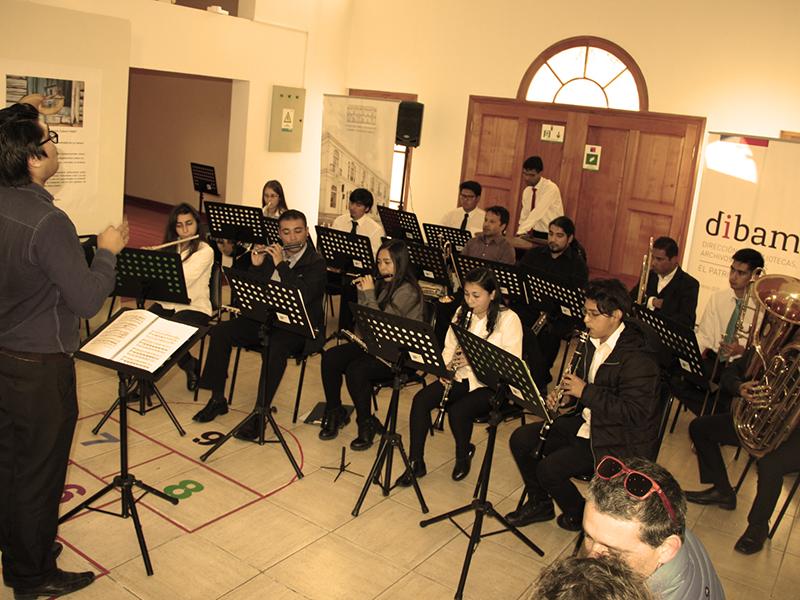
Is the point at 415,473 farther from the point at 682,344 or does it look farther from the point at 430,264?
the point at 430,264

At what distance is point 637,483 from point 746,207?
5297mm

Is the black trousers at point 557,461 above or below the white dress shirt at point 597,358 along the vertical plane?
below

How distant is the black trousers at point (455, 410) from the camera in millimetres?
4457

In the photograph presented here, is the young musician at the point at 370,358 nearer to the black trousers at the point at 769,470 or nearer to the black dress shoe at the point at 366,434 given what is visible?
the black dress shoe at the point at 366,434

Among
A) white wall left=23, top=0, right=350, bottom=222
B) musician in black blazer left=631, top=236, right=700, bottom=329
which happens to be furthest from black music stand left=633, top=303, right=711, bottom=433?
white wall left=23, top=0, right=350, bottom=222

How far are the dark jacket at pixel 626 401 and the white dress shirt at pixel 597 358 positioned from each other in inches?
5.4

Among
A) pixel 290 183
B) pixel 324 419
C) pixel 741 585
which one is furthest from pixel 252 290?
pixel 290 183

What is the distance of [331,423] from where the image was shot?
5047 mm

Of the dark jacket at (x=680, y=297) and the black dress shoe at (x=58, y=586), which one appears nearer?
the black dress shoe at (x=58, y=586)

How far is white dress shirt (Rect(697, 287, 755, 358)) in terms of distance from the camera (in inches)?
210

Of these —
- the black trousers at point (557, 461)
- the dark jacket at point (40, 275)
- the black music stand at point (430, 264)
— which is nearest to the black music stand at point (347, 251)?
the black music stand at point (430, 264)

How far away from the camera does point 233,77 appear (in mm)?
8609

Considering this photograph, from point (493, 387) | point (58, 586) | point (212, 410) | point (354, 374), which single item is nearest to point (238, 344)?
point (212, 410)

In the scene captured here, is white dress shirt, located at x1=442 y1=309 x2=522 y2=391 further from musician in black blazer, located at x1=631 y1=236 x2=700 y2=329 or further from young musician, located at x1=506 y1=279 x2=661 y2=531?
musician in black blazer, located at x1=631 y1=236 x2=700 y2=329
